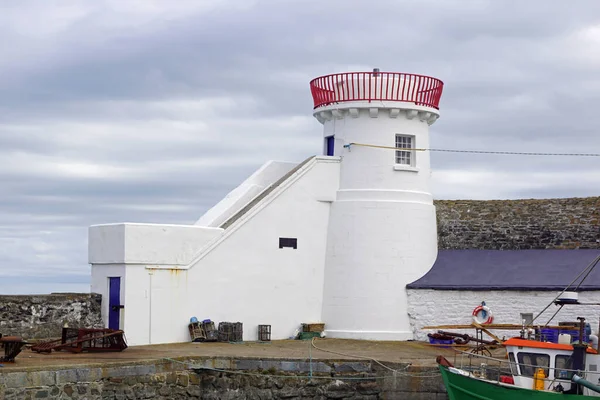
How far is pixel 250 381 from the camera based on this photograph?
67.2ft

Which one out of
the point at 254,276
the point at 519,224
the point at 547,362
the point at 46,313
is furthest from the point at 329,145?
the point at 547,362

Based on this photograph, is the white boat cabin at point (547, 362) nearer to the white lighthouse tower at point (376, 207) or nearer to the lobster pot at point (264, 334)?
the white lighthouse tower at point (376, 207)

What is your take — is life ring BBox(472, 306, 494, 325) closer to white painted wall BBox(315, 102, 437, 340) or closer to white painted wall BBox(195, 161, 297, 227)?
white painted wall BBox(315, 102, 437, 340)

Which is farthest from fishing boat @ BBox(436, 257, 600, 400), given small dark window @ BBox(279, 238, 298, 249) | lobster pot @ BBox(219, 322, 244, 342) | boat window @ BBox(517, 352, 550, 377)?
small dark window @ BBox(279, 238, 298, 249)

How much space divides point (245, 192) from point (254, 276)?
2.91 m

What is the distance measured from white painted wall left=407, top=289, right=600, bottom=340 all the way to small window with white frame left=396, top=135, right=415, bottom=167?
347cm

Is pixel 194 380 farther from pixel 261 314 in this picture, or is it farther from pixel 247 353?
pixel 261 314

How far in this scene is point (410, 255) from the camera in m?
26.1

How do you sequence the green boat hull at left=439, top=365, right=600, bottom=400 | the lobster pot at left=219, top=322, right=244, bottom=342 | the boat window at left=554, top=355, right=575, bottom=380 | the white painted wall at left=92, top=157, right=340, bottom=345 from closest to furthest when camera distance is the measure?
the green boat hull at left=439, top=365, right=600, bottom=400 < the boat window at left=554, top=355, right=575, bottom=380 < the white painted wall at left=92, top=157, right=340, bottom=345 < the lobster pot at left=219, top=322, right=244, bottom=342

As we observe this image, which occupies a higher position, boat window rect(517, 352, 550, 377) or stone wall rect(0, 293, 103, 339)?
stone wall rect(0, 293, 103, 339)

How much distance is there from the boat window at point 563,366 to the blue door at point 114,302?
10.0m

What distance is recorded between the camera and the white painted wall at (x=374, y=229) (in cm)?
2583

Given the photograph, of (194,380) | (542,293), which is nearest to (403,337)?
(542,293)

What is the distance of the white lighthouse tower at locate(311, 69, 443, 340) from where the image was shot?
25844 millimetres
